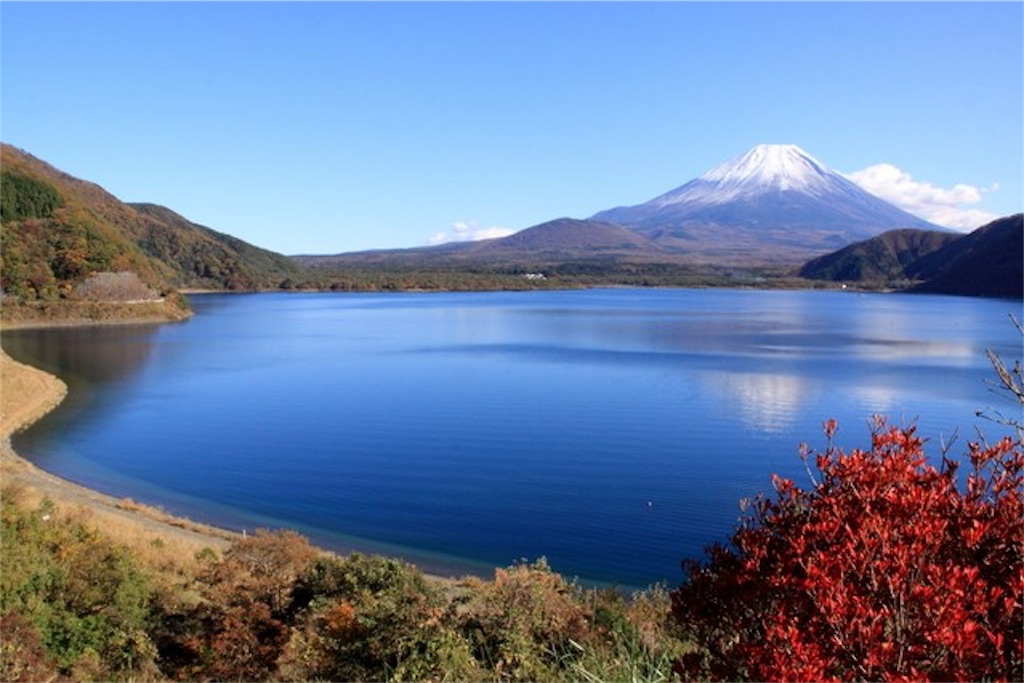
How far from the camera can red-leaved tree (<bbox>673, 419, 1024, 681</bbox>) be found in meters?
1.71

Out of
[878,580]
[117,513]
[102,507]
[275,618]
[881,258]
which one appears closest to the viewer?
[878,580]

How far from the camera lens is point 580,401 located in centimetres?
→ 1852

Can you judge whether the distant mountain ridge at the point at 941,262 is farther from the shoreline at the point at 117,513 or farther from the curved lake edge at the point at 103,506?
the shoreline at the point at 117,513

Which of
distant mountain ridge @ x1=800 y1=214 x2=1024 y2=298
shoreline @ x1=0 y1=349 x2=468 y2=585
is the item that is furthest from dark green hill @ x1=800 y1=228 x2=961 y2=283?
shoreline @ x1=0 y1=349 x2=468 y2=585

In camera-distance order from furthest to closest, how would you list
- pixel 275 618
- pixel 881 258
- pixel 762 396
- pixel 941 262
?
pixel 881 258 → pixel 941 262 → pixel 762 396 → pixel 275 618

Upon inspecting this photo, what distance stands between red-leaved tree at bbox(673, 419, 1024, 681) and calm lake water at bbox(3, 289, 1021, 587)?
6937mm

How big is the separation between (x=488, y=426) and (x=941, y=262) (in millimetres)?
89024

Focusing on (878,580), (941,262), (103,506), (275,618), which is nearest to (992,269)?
(941,262)

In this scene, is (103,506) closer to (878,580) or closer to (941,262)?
(878,580)

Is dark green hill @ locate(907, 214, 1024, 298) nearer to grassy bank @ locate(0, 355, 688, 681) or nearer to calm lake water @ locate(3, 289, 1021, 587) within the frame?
calm lake water @ locate(3, 289, 1021, 587)

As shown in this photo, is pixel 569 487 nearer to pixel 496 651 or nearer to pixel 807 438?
pixel 807 438

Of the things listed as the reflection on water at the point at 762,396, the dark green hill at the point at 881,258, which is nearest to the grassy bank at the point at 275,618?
the reflection on water at the point at 762,396

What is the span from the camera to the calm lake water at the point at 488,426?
10.4 metres

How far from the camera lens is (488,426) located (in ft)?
51.9
